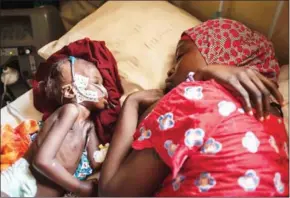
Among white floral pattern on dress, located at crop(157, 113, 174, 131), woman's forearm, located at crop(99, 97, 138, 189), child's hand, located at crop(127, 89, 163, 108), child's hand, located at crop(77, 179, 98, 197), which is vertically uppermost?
white floral pattern on dress, located at crop(157, 113, 174, 131)

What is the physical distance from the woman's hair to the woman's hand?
19.7 inches

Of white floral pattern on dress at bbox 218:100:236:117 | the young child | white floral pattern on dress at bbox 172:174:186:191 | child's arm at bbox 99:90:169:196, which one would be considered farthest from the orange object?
white floral pattern on dress at bbox 218:100:236:117

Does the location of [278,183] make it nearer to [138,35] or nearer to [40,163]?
[40,163]

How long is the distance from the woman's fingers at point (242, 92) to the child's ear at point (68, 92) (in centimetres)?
50

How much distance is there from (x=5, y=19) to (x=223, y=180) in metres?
1.23

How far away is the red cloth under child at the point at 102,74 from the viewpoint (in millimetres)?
1188

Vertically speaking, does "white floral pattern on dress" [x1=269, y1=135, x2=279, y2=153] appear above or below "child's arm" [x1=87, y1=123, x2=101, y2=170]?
above

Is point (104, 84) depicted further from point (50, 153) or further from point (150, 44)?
point (50, 153)

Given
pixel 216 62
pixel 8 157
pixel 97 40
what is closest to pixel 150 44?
pixel 97 40

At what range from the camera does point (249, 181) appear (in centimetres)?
81

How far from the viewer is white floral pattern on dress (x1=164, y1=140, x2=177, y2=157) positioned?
2.74 ft

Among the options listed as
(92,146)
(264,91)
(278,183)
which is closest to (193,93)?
(264,91)

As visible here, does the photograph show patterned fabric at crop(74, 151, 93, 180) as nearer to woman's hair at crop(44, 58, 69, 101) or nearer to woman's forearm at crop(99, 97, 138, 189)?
woman's forearm at crop(99, 97, 138, 189)

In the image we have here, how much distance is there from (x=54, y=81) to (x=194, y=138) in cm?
58
